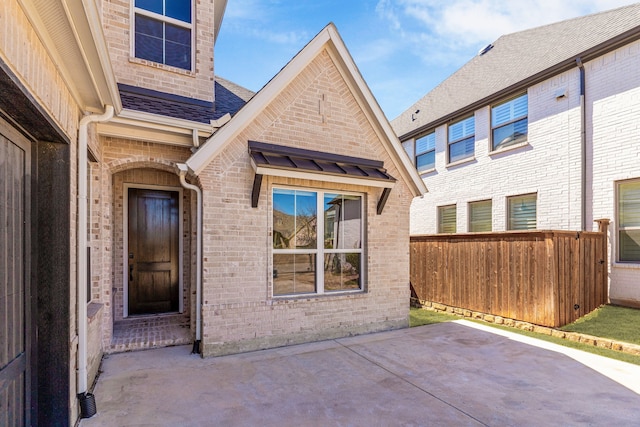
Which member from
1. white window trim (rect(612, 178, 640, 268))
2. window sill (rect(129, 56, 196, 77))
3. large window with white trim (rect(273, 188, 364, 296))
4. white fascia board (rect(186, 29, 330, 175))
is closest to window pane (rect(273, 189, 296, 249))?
large window with white trim (rect(273, 188, 364, 296))

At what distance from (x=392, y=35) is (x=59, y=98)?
9.99m

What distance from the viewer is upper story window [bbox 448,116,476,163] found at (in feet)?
39.0

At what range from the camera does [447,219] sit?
507 inches

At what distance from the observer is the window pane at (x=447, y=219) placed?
12.6 metres

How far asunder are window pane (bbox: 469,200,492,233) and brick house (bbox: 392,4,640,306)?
37mm

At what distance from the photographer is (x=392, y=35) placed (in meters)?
10.5

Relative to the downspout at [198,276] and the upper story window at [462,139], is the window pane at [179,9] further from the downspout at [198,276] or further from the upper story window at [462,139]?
the upper story window at [462,139]

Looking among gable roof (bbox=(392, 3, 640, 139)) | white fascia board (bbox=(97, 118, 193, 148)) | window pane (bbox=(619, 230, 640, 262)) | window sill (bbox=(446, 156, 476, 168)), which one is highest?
gable roof (bbox=(392, 3, 640, 139))

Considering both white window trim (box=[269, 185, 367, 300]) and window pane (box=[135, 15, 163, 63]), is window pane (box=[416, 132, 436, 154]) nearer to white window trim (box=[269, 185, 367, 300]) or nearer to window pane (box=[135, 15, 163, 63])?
white window trim (box=[269, 185, 367, 300])

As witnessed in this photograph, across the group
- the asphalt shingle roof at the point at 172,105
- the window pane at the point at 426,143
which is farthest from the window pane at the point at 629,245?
the asphalt shingle roof at the point at 172,105

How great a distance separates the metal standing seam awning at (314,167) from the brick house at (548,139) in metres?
5.83

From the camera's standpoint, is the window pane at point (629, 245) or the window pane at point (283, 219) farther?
the window pane at point (629, 245)

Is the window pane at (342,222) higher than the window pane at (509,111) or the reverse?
the reverse

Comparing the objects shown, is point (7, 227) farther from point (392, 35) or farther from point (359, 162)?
point (392, 35)
